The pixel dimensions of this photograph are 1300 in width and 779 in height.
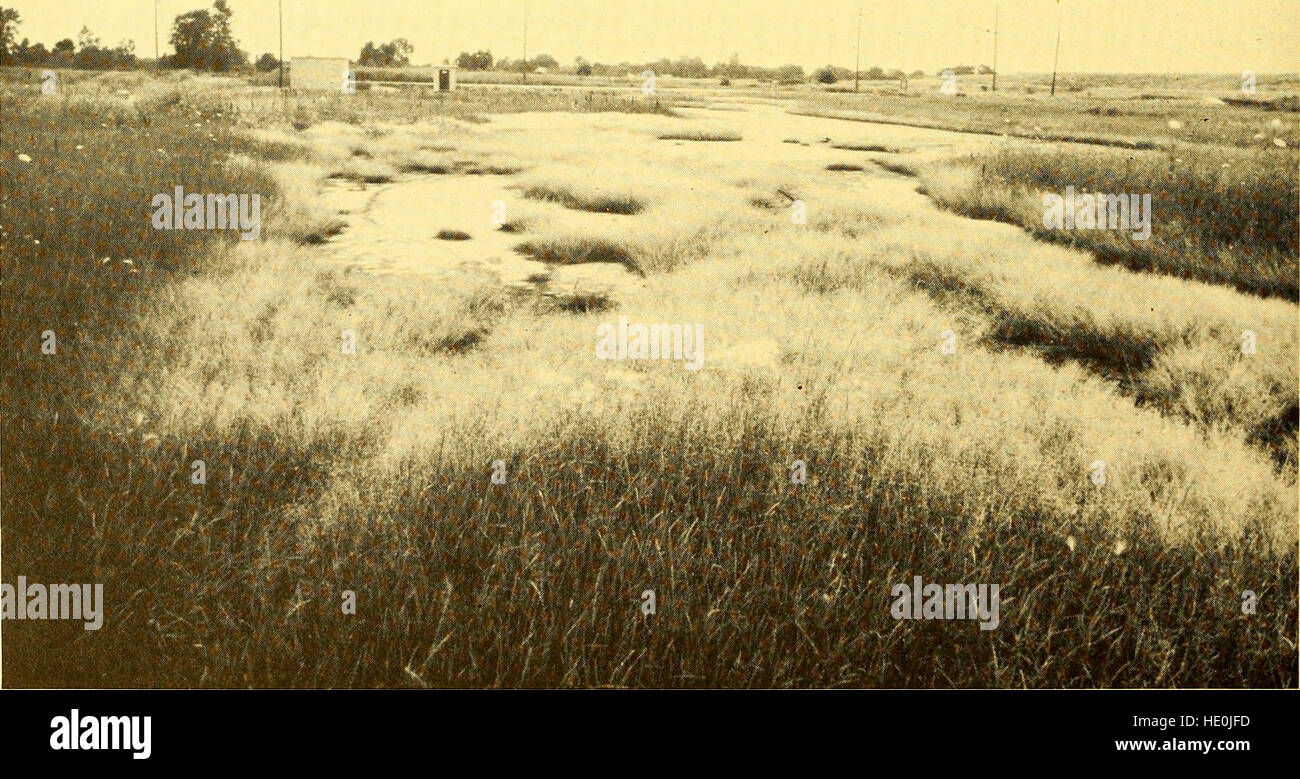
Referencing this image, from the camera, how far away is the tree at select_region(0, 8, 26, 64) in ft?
12.0

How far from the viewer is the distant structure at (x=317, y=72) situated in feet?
13.1

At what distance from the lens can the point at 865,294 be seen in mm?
4035

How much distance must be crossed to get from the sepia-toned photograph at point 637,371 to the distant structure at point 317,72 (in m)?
0.02

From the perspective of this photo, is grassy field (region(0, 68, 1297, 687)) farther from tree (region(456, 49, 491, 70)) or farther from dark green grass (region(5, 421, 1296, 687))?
tree (region(456, 49, 491, 70))

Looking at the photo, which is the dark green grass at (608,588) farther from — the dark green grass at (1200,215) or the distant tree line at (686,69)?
the distant tree line at (686,69)

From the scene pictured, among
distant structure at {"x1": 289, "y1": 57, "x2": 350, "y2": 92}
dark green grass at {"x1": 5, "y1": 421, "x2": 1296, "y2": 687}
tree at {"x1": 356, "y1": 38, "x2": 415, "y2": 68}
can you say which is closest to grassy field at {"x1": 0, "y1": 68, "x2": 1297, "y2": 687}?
dark green grass at {"x1": 5, "y1": 421, "x2": 1296, "y2": 687}

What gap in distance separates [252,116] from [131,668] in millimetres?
2965

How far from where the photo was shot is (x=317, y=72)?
13.2 ft

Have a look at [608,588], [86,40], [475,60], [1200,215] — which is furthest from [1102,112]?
[86,40]

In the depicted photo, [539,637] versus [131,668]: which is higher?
[539,637]

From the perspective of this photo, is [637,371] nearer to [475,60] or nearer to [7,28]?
[475,60]
